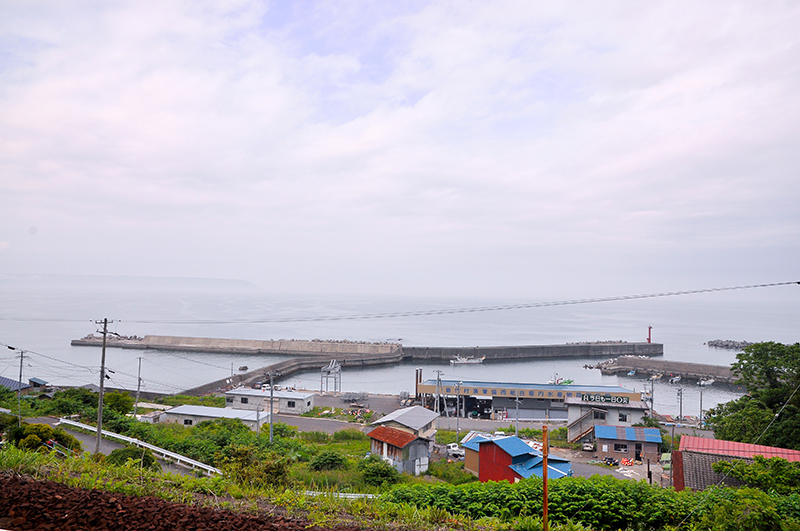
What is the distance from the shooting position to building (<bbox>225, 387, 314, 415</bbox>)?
19.4m

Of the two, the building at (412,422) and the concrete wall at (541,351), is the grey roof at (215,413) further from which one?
the concrete wall at (541,351)

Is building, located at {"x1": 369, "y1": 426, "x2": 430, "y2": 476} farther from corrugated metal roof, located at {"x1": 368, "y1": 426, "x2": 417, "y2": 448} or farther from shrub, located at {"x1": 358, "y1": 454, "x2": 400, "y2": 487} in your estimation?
shrub, located at {"x1": 358, "y1": 454, "x2": 400, "y2": 487}

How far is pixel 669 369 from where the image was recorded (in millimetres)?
36844

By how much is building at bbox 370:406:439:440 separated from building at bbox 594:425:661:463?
494cm

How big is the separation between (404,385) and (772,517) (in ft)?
91.2

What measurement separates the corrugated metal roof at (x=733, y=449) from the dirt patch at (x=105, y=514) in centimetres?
725

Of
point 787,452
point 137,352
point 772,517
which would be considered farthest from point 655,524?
point 137,352

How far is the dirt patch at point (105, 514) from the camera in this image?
101 inches

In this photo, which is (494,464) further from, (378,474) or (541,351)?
(541,351)

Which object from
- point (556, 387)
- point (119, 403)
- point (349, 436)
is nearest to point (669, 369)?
point (556, 387)

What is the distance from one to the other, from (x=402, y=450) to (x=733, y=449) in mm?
6200

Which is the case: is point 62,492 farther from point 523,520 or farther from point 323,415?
point 323,415

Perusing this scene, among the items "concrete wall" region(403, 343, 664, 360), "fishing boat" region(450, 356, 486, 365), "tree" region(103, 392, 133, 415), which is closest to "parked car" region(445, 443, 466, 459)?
"tree" region(103, 392, 133, 415)

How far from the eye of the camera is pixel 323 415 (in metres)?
19.2
